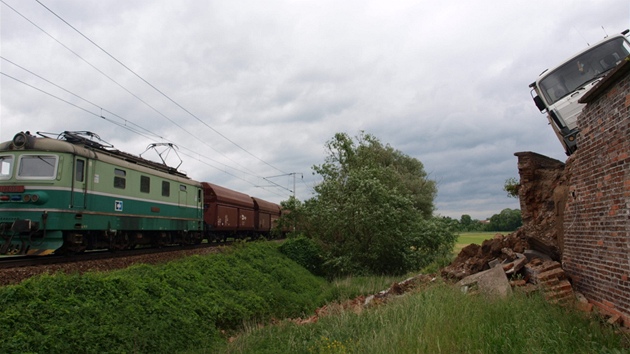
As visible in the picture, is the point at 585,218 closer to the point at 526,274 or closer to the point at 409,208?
the point at 526,274

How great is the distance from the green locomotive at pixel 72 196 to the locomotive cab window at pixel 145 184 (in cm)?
4

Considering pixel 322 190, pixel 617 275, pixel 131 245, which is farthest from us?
pixel 322 190

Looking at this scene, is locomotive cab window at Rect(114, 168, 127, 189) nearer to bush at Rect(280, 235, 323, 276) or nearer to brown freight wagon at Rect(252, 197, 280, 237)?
bush at Rect(280, 235, 323, 276)

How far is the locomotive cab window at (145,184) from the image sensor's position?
15.3 meters

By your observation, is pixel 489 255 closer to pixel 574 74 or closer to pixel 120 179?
pixel 574 74

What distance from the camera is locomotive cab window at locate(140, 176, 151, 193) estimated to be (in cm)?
1526

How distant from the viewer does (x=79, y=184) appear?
40.0ft

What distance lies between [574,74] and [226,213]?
17.5 meters

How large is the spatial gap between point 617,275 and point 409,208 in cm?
1329

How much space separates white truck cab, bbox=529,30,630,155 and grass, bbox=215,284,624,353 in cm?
561

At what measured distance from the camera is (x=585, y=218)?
21.8 ft

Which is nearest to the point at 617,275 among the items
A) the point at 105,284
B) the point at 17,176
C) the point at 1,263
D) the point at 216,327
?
the point at 216,327

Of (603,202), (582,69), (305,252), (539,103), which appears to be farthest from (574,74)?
(305,252)

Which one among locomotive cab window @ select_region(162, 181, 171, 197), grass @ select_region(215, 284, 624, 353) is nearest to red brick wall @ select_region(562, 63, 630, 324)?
grass @ select_region(215, 284, 624, 353)
